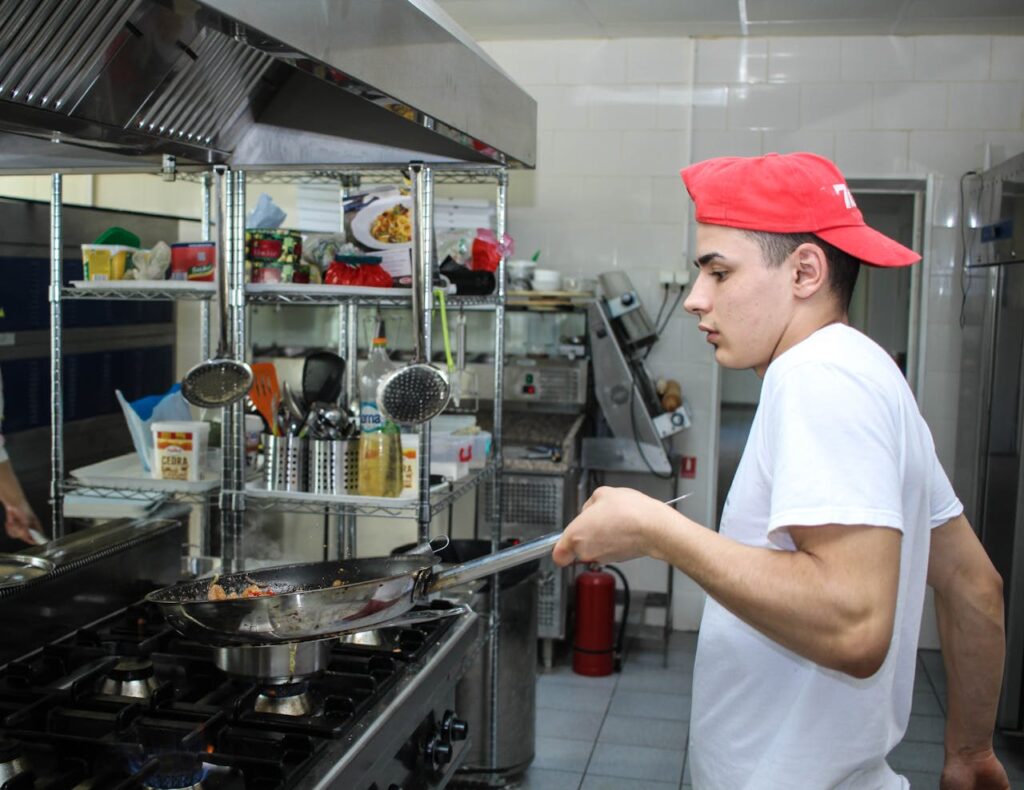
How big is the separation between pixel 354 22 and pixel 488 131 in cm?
68

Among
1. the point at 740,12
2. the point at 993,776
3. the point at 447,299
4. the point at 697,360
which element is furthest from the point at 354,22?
the point at 697,360

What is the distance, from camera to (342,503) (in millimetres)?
2658

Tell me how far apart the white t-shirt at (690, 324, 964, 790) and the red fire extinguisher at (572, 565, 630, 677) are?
9.07ft

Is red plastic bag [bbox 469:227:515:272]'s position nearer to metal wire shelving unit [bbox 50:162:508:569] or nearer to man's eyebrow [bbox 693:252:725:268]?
metal wire shelving unit [bbox 50:162:508:569]

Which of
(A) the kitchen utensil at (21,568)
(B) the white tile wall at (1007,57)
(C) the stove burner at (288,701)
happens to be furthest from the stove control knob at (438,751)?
(B) the white tile wall at (1007,57)

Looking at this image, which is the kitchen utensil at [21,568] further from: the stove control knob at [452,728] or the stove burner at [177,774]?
the stove control knob at [452,728]

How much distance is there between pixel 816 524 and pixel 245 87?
1.30 meters

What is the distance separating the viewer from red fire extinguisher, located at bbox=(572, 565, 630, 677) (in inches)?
Answer: 168

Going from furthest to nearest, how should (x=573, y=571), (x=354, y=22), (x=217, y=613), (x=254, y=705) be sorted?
1. (x=573, y=571)
2. (x=254, y=705)
3. (x=217, y=613)
4. (x=354, y=22)

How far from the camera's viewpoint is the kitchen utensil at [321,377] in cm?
→ 273

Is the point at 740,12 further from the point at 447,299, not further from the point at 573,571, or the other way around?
the point at 573,571

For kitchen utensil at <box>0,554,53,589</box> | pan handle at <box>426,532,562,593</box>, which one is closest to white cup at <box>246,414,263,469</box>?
kitchen utensil at <box>0,554,53,589</box>

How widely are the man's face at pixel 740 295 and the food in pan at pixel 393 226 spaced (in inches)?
62.4

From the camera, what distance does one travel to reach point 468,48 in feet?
5.72
